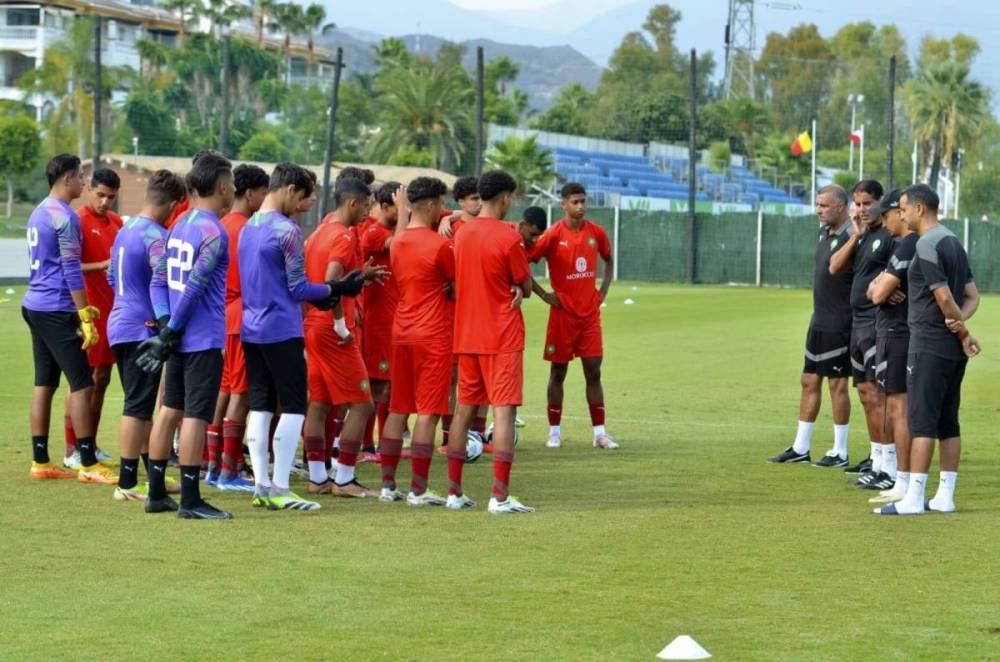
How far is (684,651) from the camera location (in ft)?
22.1

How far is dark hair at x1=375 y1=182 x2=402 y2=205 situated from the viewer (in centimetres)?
1228

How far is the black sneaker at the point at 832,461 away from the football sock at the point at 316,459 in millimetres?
4147

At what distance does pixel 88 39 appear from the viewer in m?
83.1

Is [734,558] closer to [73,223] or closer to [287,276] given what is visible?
[287,276]

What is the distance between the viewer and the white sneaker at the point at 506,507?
34.3 ft

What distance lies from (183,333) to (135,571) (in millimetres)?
2096

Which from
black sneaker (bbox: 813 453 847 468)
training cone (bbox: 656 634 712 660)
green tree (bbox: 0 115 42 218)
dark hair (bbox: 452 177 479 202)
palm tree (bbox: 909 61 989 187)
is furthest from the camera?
palm tree (bbox: 909 61 989 187)

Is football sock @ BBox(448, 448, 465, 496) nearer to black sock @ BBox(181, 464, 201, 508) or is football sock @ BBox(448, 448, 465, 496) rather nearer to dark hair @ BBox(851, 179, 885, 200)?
black sock @ BBox(181, 464, 201, 508)

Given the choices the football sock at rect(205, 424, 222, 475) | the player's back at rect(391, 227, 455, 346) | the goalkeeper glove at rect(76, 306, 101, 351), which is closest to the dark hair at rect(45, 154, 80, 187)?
the goalkeeper glove at rect(76, 306, 101, 351)

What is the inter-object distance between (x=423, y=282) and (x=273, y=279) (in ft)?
3.37

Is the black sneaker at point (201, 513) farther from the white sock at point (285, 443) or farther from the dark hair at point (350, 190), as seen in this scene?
the dark hair at point (350, 190)

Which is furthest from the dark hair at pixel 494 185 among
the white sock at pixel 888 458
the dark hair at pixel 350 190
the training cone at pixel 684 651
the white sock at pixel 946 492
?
the training cone at pixel 684 651

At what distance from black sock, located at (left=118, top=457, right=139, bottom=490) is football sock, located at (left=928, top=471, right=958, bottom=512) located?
17.1 ft

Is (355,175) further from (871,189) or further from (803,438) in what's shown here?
(803,438)
